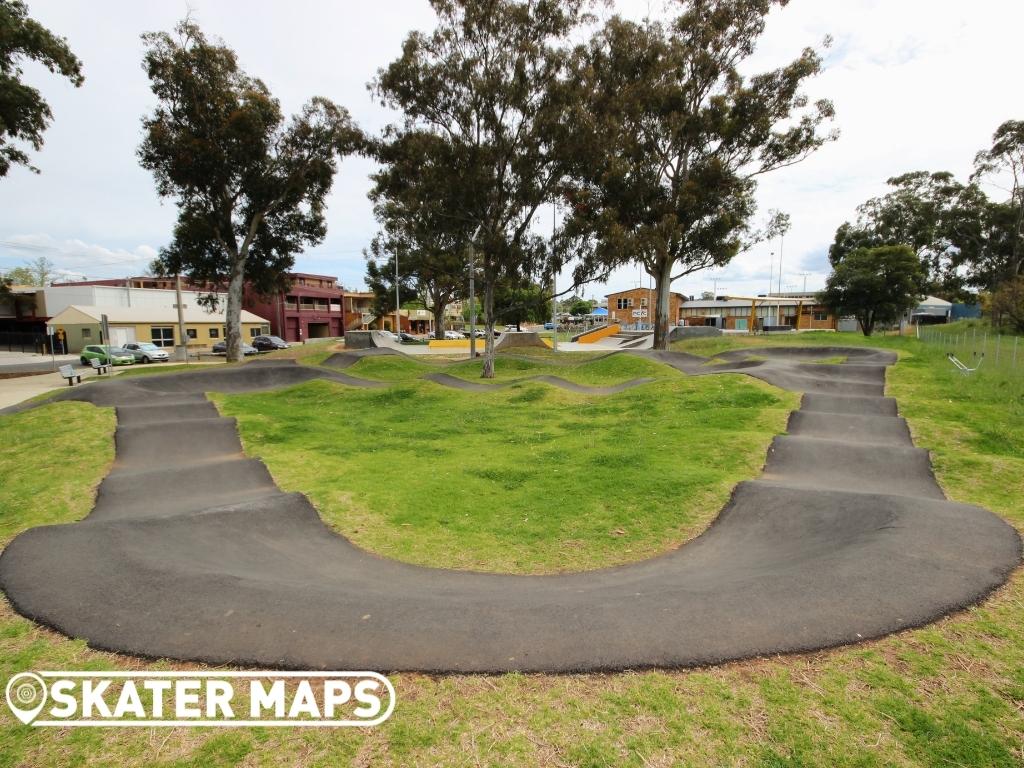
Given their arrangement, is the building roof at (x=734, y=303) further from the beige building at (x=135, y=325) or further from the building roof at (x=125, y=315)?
the building roof at (x=125, y=315)

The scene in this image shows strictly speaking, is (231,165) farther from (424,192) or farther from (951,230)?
(951,230)

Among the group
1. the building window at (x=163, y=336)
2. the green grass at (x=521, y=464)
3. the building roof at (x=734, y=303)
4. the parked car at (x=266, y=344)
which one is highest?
the building roof at (x=734, y=303)

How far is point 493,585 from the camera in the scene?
5.88m

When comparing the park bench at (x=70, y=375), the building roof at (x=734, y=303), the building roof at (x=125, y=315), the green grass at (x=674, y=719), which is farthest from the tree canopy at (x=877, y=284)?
the building roof at (x=125, y=315)

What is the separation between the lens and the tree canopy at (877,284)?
3369cm

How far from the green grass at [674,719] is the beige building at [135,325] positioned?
5057cm

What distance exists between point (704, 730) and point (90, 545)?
7.02 meters

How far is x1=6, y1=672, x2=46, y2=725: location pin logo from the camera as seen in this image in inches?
138

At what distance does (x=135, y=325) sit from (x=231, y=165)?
3233cm

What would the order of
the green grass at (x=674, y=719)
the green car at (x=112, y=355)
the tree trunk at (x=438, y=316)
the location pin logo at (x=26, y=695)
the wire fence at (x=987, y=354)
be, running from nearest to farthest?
the green grass at (x=674, y=719) → the location pin logo at (x=26, y=695) → the wire fence at (x=987, y=354) → the green car at (x=112, y=355) → the tree trunk at (x=438, y=316)

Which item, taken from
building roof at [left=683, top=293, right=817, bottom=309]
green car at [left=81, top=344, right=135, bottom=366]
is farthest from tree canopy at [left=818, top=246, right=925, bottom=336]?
green car at [left=81, top=344, right=135, bottom=366]

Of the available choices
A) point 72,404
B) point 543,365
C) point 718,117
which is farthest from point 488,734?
point 718,117

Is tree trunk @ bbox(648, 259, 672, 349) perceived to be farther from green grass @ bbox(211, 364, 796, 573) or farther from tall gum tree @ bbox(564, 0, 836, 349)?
green grass @ bbox(211, 364, 796, 573)

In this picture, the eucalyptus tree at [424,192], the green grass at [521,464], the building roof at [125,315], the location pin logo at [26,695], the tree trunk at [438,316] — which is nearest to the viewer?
the location pin logo at [26,695]
